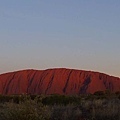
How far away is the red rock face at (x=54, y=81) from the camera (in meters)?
94.8

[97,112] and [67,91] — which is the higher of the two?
[97,112]

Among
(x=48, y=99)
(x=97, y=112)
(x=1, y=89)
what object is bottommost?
(x=1, y=89)

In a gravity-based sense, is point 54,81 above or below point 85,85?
above

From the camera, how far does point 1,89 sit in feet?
330

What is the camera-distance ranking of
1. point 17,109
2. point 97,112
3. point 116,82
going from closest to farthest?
point 17,109
point 97,112
point 116,82

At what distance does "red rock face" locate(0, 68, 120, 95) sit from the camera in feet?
311

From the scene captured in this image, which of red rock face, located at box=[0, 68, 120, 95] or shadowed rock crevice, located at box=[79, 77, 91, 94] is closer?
shadowed rock crevice, located at box=[79, 77, 91, 94]

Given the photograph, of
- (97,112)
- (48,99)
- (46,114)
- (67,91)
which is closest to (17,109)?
(46,114)

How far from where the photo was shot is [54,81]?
325ft

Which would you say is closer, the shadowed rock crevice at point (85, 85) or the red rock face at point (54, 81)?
the shadowed rock crevice at point (85, 85)

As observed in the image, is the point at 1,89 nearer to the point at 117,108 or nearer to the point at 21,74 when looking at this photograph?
the point at 21,74

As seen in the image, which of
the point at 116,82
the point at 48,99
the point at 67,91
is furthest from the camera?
the point at 116,82

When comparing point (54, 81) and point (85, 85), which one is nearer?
point (85, 85)

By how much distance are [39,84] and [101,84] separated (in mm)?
17656
